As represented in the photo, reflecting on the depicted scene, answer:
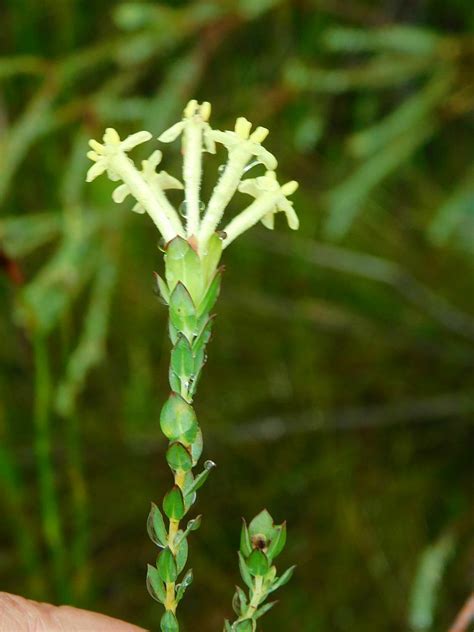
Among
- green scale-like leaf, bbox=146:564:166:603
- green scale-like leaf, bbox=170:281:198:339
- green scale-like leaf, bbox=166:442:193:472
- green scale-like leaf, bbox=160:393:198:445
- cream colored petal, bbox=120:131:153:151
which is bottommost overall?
green scale-like leaf, bbox=146:564:166:603

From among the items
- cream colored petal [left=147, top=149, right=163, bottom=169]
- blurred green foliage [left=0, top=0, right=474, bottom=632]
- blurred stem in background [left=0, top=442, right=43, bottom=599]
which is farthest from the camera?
blurred green foliage [left=0, top=0, right=474, bottom=632]

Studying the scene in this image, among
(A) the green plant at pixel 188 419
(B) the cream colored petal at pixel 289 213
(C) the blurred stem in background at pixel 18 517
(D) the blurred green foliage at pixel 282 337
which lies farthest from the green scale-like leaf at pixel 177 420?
(D) the blurred green foliage at pixel 282 337

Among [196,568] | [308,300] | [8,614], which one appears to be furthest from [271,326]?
[8,614]

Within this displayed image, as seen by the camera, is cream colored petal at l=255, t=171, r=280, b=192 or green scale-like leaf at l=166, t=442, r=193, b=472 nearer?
green scale-like leaf at l=166, t=442, r=193, b=472

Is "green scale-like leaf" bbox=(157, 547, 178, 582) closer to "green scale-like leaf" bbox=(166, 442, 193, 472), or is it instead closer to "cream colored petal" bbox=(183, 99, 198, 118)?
"green scale-like leaf" bbox=(166, 442, 193, 472)

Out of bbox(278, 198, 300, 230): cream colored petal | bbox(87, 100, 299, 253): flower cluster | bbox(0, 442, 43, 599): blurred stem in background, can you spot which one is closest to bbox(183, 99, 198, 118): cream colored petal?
bbox(87, 100, 299, 253): flower cluster

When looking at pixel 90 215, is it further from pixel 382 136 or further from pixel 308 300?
pixel 308 300

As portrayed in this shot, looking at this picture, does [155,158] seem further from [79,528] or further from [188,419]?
[79,528]

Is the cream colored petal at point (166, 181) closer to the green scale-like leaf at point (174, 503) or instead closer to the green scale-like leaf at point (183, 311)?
the green scale-like leaf at point (183, 311)

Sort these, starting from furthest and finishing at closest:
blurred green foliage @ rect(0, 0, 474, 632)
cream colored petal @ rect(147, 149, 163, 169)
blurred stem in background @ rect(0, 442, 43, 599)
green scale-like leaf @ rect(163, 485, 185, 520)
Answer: blurred green foliage @ rect(0, 0, 474, 632)
blurred stem in background @ rect(0, 442, 43, 599)
cream colored petal @ rect(147, 149, 163, 169)
green scale-like leaf @ rect(163, 485, 185, 520)
